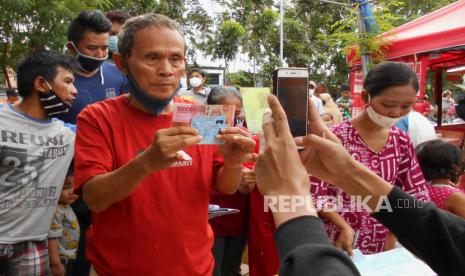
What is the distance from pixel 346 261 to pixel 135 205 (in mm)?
932

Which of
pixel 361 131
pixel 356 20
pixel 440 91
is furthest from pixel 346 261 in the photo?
pixel 440 91

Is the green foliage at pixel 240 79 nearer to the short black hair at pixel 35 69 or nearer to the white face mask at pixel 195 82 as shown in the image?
the white face mask at pixel 195 82

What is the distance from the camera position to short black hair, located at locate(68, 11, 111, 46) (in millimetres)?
2758

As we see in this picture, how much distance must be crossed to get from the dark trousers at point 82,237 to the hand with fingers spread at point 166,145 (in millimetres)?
1268

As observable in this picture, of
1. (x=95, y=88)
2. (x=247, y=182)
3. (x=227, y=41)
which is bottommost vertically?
(x=247, y=182)

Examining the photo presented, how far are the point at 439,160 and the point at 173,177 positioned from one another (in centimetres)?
183

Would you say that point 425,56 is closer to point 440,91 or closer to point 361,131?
point 440,91

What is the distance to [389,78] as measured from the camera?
209 cm

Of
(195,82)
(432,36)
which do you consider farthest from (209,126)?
(432,36)

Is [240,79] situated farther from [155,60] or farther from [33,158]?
[155,60]

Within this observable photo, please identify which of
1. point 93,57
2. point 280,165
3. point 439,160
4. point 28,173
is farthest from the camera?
point 93,57

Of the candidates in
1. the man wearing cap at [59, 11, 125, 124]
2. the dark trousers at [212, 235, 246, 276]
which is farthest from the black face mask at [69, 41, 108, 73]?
the dark trousers at [212, 235, 246, 276]

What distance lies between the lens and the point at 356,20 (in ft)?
25.5

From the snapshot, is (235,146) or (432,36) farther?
(432,36)
